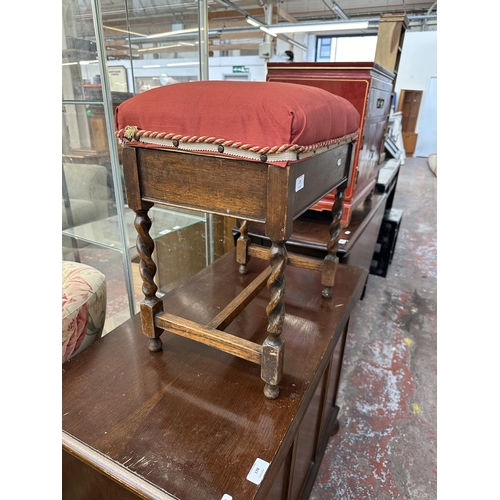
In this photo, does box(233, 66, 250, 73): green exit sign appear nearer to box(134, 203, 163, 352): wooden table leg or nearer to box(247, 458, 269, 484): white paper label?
box(134, 203, 163, 352): wooden table leg

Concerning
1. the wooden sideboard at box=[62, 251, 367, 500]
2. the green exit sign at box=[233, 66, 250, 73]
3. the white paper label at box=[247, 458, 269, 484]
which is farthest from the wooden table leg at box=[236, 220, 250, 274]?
the green exit sign at box=[233, 66, 250, 73]

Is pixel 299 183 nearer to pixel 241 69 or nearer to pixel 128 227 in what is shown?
pixel 128 227

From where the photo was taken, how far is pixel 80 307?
0.93m

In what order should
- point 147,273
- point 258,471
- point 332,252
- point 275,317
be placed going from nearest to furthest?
point 258,471
point 275,317
point 147,273
point 332,252

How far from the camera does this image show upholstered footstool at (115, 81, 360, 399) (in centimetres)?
63

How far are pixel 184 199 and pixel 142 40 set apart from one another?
144 centimetres

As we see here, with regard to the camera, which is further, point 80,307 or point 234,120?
point 80,307

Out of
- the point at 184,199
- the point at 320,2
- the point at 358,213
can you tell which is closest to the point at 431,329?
the point at 358,213

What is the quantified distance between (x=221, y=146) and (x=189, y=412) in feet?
1.75

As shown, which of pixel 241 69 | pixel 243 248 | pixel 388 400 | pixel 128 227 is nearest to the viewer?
pixel 243 248

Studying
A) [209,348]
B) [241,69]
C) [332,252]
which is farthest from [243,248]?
[241,69]

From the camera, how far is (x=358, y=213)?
2.03m

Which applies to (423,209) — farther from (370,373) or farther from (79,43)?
(79,43)

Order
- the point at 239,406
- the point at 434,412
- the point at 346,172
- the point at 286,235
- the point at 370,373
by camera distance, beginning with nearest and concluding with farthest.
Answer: the point at 286,235 < the point at 239,406 < the point at 346,172 < the point at 434,412 < the point at 370,373
